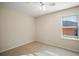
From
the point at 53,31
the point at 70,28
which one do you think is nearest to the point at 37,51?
the point at 53,31

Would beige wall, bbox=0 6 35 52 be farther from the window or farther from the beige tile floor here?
the window

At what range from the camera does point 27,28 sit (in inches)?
62.3

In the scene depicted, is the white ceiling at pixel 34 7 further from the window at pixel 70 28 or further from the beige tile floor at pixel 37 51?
the beige tile floor at pixel 37 51

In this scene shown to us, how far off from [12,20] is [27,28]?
0.34m

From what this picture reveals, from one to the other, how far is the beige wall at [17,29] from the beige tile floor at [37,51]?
103mm

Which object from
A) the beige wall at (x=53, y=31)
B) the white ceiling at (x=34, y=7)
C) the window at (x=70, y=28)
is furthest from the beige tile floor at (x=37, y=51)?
the white ceiling at (x=34, y=7)

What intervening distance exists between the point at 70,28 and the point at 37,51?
780mm

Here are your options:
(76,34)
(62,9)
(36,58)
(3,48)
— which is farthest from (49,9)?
(3,48)

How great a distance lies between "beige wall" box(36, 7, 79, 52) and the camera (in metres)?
1.62

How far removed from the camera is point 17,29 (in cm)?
154

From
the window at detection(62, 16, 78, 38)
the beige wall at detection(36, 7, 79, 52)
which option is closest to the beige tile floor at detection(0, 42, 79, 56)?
the beige wall at detection(36, 7, 79, 52)

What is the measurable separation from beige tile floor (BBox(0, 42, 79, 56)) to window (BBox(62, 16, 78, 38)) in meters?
0.33

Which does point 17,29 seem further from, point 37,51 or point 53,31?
point 53,31

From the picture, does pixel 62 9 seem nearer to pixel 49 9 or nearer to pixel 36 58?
pixel 49 9
